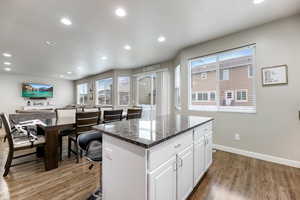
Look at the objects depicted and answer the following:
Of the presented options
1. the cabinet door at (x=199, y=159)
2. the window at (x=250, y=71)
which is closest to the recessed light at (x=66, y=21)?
the cabinet door at (x=199, y=159)

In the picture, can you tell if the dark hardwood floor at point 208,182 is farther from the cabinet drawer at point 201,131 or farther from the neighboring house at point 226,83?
the neighboring house at point 226,83

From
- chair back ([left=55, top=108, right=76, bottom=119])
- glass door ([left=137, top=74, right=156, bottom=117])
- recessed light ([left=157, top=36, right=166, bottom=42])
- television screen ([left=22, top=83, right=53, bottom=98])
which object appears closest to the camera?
chair back ([left=55, top=108, right=76, bottom=119])

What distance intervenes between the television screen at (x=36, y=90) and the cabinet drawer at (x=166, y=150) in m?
9.85

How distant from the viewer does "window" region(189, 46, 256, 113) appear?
9.55ft

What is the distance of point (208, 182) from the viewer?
193cm

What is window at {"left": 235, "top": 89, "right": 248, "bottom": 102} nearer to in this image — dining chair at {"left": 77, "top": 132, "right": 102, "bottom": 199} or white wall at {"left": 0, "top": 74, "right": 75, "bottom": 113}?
dining chair at {"left": 77, "top": 132, "right": 102, "bottom": 199}

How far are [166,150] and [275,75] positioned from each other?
9.24 feet

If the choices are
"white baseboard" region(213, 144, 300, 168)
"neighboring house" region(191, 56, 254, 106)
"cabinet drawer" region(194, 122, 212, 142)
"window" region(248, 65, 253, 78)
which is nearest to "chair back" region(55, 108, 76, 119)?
"cabinet drawer" region(194, 122, 212, 142)

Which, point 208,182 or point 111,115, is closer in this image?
point 208,182

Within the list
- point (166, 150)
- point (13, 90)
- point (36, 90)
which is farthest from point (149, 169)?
point (13, 90)

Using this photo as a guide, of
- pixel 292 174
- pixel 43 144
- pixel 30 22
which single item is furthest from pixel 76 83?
pixel 292 174

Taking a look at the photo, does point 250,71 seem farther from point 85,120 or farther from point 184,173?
point 85,120

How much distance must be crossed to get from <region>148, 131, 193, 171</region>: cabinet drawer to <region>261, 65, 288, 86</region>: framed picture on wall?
232cm

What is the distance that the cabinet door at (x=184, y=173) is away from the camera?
132cm
